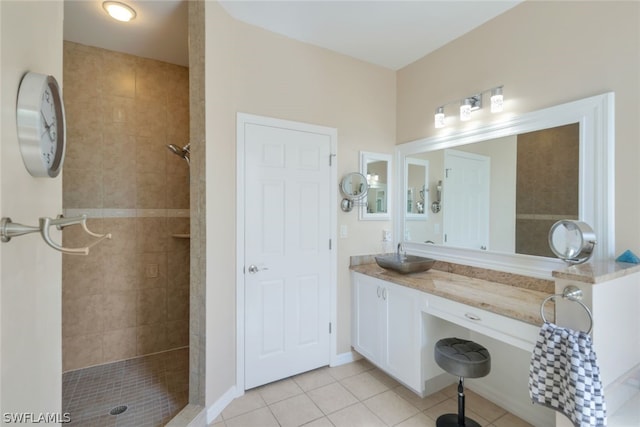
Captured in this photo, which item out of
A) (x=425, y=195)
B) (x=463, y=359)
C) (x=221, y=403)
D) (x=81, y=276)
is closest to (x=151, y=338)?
(x=81, y=276)

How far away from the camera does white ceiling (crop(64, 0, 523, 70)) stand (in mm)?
2049

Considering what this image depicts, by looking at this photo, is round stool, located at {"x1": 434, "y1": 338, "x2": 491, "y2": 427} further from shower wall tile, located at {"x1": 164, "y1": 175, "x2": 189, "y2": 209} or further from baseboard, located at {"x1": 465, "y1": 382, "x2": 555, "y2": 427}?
shower wall tile, located at {"x1": 164, "y1": 175, "x2": 189, "y2": 209}

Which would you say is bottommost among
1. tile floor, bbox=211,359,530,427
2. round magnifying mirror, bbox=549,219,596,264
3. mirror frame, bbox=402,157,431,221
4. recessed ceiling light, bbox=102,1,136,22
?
tile floor, bbox=211,359,530,427

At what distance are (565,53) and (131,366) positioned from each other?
4.06 meters

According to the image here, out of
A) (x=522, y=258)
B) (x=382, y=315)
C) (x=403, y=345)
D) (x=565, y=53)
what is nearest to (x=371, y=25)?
(x=565, y=53)

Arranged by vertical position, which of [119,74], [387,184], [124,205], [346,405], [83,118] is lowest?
[346,405]

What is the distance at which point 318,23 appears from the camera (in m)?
2.27

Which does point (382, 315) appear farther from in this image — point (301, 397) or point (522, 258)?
point (522, 258)

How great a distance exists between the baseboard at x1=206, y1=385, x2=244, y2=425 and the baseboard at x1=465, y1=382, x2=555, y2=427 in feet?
6.14

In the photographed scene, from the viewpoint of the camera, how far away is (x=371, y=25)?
2.29 m

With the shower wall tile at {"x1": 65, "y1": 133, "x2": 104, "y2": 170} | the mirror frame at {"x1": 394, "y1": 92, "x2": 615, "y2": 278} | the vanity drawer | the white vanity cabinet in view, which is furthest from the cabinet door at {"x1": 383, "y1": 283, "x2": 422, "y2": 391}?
the shower wall tile at {"x1": 65, "y1": 133, "x2": 104, "y2": 170}

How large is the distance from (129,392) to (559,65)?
3.77 meters

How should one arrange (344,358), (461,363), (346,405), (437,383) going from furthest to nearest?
(344,358) → (437,383) → (346,405) → (461,363)

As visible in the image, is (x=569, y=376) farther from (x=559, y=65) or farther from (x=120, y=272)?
(x=120, y=272)
